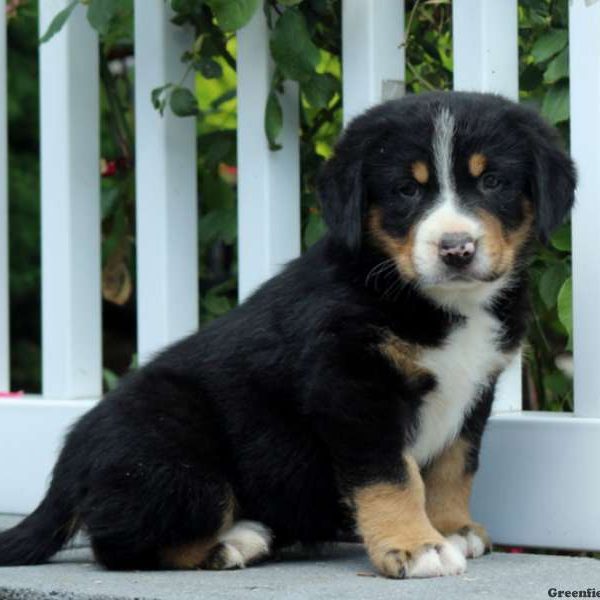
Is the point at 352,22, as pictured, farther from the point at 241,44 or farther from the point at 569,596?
the point at 569,596

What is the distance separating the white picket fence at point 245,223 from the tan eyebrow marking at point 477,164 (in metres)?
0.53

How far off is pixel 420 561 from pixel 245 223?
1.47 meters

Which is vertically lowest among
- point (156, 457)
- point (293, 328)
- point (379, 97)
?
point (156, 457)

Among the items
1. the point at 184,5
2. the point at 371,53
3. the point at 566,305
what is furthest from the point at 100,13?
the point at 566,305

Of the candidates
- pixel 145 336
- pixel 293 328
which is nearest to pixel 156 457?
pixel 293 328

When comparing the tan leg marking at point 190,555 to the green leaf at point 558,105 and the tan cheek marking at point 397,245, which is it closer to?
the tan cheek marking at point 397,245

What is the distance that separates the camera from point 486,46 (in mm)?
4488

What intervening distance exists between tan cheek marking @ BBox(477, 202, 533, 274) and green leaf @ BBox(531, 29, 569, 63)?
691 millimetres

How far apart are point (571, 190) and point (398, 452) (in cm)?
83

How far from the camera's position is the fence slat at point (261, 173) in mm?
4844

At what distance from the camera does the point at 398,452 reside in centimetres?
391

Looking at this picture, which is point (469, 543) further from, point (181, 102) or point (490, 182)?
point (181, 102)

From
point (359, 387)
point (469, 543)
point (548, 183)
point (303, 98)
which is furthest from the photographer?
point (303, 98)

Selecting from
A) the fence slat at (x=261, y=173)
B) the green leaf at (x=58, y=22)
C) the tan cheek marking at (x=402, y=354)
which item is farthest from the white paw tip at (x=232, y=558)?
the green leaf at (x=58, y=22)
